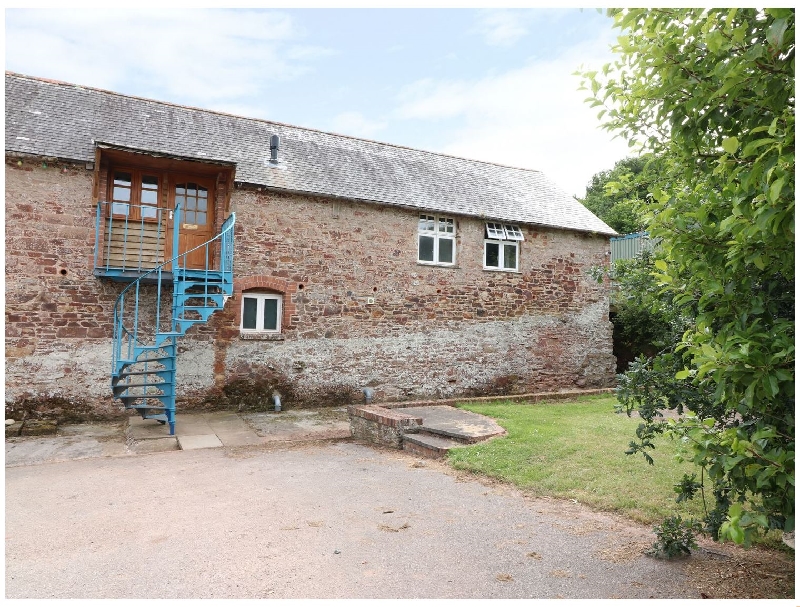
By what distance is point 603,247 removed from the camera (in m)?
15.5

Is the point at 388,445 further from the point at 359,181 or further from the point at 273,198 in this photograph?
the point at 359,181

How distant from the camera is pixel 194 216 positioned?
38.0 feet

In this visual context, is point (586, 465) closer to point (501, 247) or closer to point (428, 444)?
point (428, 444)

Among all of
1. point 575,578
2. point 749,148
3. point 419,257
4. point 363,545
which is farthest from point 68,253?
point 749,148

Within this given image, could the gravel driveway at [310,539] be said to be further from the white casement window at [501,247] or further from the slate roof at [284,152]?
the white casement window at [501,247]

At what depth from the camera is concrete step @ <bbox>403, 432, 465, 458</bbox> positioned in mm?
7588

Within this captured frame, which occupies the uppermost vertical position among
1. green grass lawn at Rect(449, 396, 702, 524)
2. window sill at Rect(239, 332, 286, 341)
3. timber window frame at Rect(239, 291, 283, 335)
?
timber window frame at Rect(239, 291, 283, 335)

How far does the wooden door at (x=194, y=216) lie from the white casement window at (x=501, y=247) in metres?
6.83

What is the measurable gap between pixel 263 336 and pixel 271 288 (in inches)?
41.7

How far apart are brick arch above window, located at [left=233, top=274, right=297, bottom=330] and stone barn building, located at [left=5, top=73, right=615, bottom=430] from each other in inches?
1.3

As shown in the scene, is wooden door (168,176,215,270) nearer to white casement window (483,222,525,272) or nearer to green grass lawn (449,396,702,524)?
white casement window (483,222,525,272)

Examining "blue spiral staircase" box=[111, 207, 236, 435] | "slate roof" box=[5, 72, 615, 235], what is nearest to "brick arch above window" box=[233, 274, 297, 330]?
"blue spiral staircase" box=[111, 207, 236, 435]

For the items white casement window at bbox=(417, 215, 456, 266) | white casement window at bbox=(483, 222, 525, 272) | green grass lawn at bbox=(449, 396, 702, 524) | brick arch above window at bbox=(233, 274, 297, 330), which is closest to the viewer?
green grass lawn at bbox=(449, 396, 702, 524)

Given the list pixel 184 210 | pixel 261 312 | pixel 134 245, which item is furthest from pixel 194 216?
pixel 261 312
